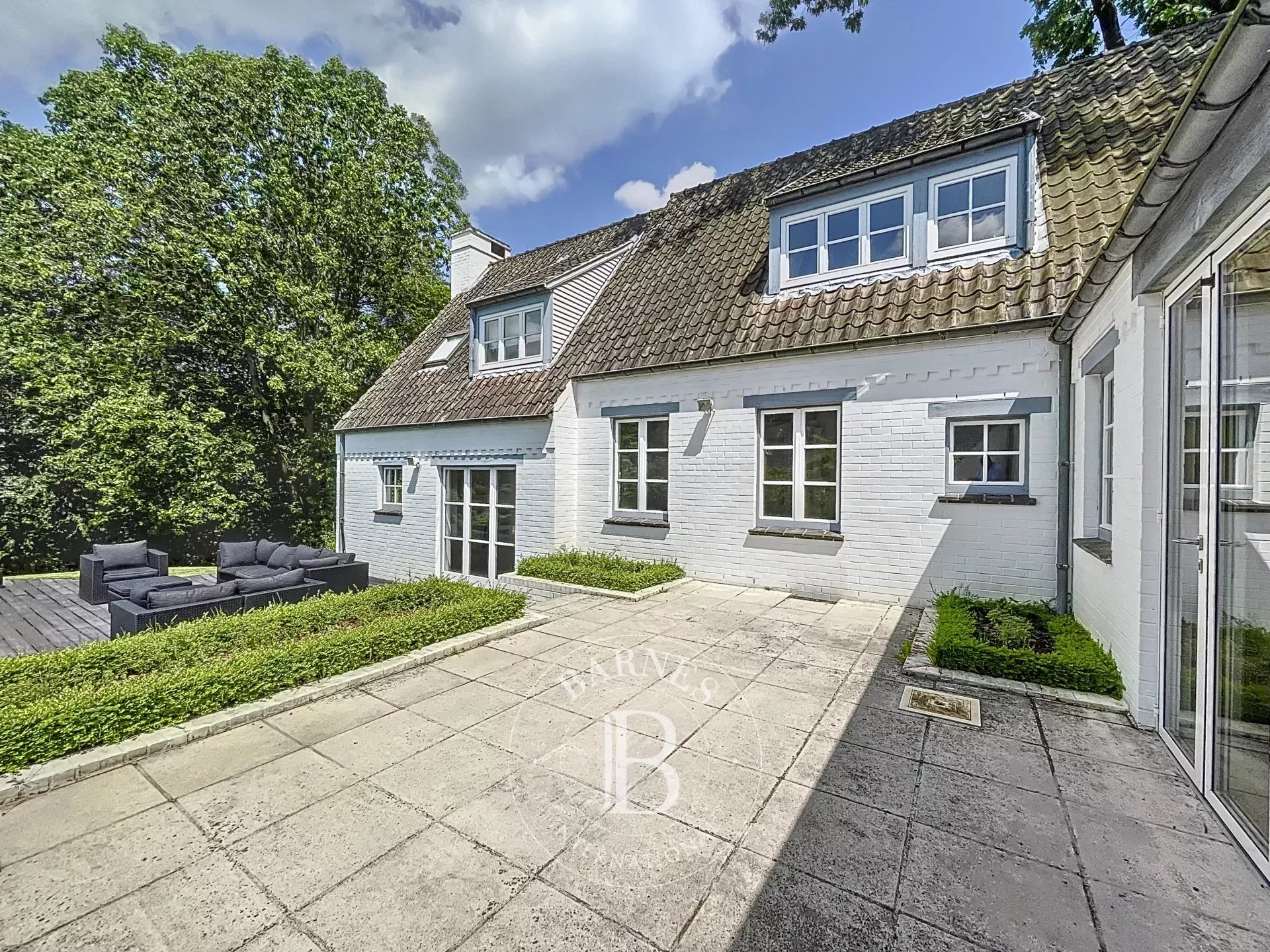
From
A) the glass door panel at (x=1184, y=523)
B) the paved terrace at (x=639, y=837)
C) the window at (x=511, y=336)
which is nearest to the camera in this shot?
the paved terrace at (x=639, y=837)

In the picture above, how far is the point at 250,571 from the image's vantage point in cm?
998

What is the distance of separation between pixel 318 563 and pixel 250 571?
199 centimetres

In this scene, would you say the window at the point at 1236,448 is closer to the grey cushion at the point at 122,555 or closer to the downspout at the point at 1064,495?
the downspout at the point at 1064,495

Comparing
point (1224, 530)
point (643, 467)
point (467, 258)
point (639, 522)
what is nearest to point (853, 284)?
point (643, 467)

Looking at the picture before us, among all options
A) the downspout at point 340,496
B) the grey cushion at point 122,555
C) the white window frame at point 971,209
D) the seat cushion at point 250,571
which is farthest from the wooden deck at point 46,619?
the white window frame at point 971,209

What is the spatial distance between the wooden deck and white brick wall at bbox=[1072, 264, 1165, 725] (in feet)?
33.9

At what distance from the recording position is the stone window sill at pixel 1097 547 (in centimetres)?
432

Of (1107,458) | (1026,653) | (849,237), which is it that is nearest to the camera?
(1026,653)

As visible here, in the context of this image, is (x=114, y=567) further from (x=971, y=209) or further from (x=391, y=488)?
(x=971, y=209)

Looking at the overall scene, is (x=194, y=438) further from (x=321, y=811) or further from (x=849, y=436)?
(x=849, y=436)

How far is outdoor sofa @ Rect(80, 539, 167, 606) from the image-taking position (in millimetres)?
9000

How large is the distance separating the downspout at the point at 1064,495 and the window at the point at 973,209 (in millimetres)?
1907

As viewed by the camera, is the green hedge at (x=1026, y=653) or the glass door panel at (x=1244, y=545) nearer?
the glass door panel at (x=1244, y=545)

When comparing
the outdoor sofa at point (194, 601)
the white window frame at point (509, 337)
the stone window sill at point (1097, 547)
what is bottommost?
the outdoor sofa at point (194, 601)
